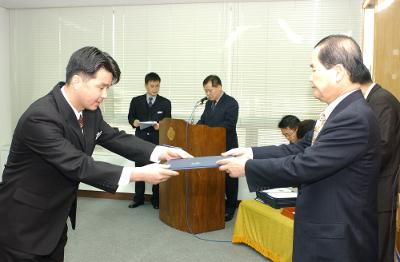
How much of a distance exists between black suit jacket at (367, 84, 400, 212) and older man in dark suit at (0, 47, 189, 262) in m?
1.39

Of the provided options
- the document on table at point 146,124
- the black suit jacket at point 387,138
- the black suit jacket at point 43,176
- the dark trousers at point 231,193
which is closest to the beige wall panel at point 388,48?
the black suit jacket at point 387,138

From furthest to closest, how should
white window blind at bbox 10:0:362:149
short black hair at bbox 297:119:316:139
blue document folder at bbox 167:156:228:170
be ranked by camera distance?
white window blind at bbox 10:0:362:149 → short black hair at bbox 297:119:316:139 → blue document folder at bbox 167:156:228:170

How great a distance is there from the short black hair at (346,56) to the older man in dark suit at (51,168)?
88 centimetres

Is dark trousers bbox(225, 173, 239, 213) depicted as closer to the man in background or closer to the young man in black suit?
the young man in black suit

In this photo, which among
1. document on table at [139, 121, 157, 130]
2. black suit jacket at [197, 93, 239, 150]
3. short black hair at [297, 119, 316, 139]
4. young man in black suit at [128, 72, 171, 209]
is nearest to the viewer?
short black hair at [297, 119, 316, 139]

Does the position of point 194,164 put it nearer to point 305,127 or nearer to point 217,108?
point 305,127

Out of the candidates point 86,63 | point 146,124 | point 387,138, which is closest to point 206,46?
point 146,124

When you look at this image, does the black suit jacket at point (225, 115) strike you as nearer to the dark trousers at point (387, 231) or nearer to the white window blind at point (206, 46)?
the white window blind at point (206, 46)

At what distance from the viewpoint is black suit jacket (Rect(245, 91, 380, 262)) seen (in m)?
1.45

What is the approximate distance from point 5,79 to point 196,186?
3.46 meters

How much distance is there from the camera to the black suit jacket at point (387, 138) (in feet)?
7.20

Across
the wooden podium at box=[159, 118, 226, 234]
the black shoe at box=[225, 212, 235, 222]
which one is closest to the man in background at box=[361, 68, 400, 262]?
the wooden podium at box=[159, 118, 226, 234]

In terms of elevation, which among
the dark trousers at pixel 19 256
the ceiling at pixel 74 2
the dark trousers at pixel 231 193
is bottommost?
the dark trousers at pixel 231 193

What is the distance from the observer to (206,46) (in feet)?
17.2
